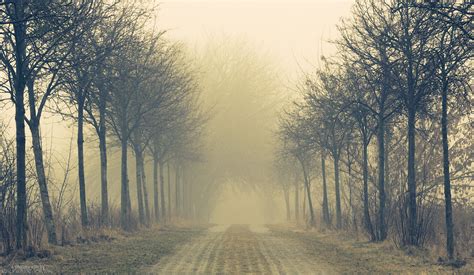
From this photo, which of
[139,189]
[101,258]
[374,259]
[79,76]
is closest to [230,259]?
[101,258]

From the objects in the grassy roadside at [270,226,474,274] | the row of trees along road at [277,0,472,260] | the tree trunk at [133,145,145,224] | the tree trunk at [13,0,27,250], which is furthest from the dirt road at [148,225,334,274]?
the tree trunk at [133,145,145,224]

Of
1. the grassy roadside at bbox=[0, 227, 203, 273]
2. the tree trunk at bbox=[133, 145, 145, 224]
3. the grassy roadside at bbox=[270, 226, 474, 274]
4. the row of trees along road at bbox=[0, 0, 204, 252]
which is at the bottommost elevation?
the grassy roadside at bbox=[270, 226, 474, 274]

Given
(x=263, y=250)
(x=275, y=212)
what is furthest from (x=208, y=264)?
(x=275, y=212)

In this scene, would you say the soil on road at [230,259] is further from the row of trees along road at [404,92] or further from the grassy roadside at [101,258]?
the row of trees along road at [404,92]

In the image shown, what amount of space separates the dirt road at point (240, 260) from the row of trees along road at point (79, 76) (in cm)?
417

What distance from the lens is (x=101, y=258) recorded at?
57.7 ft

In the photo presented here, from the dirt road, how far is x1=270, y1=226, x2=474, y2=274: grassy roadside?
0.54 m

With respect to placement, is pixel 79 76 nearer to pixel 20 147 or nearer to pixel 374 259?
pixel 20 147

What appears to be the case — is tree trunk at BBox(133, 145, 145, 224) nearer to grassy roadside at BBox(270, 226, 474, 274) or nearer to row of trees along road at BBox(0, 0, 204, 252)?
row of trees along road at BBox(0, 0, 204, 252)

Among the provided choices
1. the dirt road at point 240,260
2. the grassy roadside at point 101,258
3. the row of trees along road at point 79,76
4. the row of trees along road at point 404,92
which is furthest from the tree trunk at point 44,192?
the row of trees along road at point 404,92

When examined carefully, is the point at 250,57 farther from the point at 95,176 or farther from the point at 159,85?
the point at 159,85

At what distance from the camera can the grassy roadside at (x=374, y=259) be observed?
1567 centimetres

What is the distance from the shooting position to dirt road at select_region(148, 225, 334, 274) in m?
15.8

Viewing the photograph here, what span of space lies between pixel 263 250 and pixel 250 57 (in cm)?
5268
